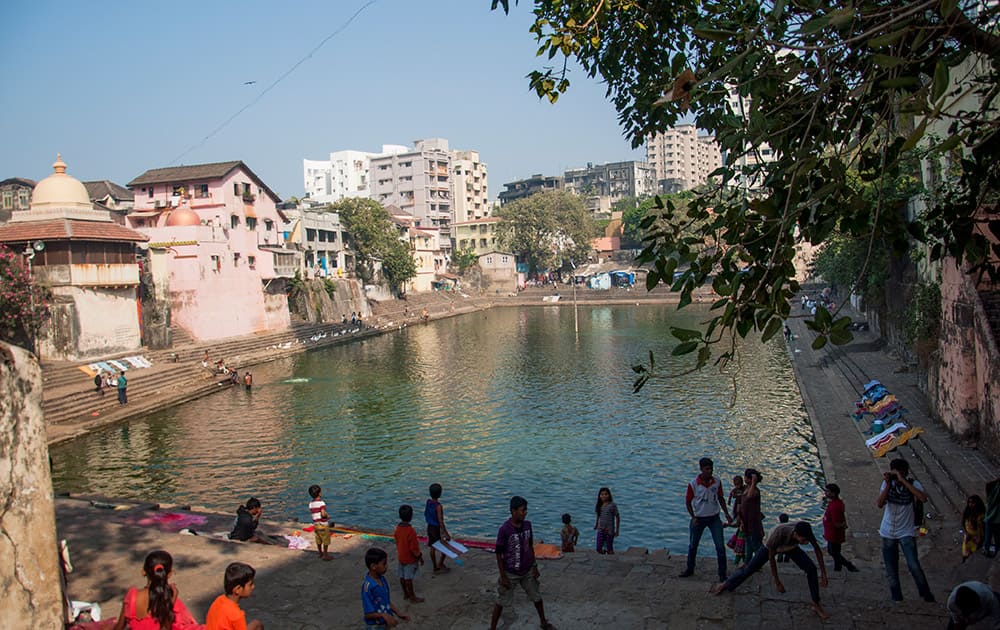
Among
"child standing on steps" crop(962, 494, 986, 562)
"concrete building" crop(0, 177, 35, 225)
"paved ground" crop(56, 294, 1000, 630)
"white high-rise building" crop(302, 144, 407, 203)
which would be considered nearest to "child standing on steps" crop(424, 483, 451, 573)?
"paved ground" crop(56, 294, 1000, 630)

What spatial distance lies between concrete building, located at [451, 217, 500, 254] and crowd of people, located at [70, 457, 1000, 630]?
7414 cm

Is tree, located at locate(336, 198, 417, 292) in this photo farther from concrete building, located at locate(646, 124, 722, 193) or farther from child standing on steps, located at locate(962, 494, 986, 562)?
concrete building, located at locate(646, 124, 722, 193)

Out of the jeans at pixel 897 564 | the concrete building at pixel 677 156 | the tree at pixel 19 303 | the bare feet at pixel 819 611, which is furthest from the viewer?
the concrete building at pixel 677 156

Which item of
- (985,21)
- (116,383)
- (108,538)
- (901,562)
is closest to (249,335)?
(116,383)

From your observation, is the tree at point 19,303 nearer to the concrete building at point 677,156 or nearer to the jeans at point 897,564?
the jeans at point 897,564

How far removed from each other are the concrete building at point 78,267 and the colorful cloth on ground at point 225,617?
26188 millimetres

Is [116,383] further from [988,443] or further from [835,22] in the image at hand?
[835,22]

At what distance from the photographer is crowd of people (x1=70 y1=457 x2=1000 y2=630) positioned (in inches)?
209

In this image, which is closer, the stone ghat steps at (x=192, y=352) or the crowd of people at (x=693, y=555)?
the crowd of people at (x=693, y=555)

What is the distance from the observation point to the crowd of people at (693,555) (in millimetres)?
5297

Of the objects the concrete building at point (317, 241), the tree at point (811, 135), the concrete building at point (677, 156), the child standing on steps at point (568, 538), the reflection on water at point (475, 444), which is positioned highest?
the concrete building at point (677, 156)

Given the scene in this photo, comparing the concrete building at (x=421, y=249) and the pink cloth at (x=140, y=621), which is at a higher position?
the concrete building at (x=421, y=249)

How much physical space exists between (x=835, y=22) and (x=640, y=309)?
5850 cm

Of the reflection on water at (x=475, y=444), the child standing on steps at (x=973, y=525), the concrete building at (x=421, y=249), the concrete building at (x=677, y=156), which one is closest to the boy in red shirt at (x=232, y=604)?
the child standing on steps at (x=973, y=525)
